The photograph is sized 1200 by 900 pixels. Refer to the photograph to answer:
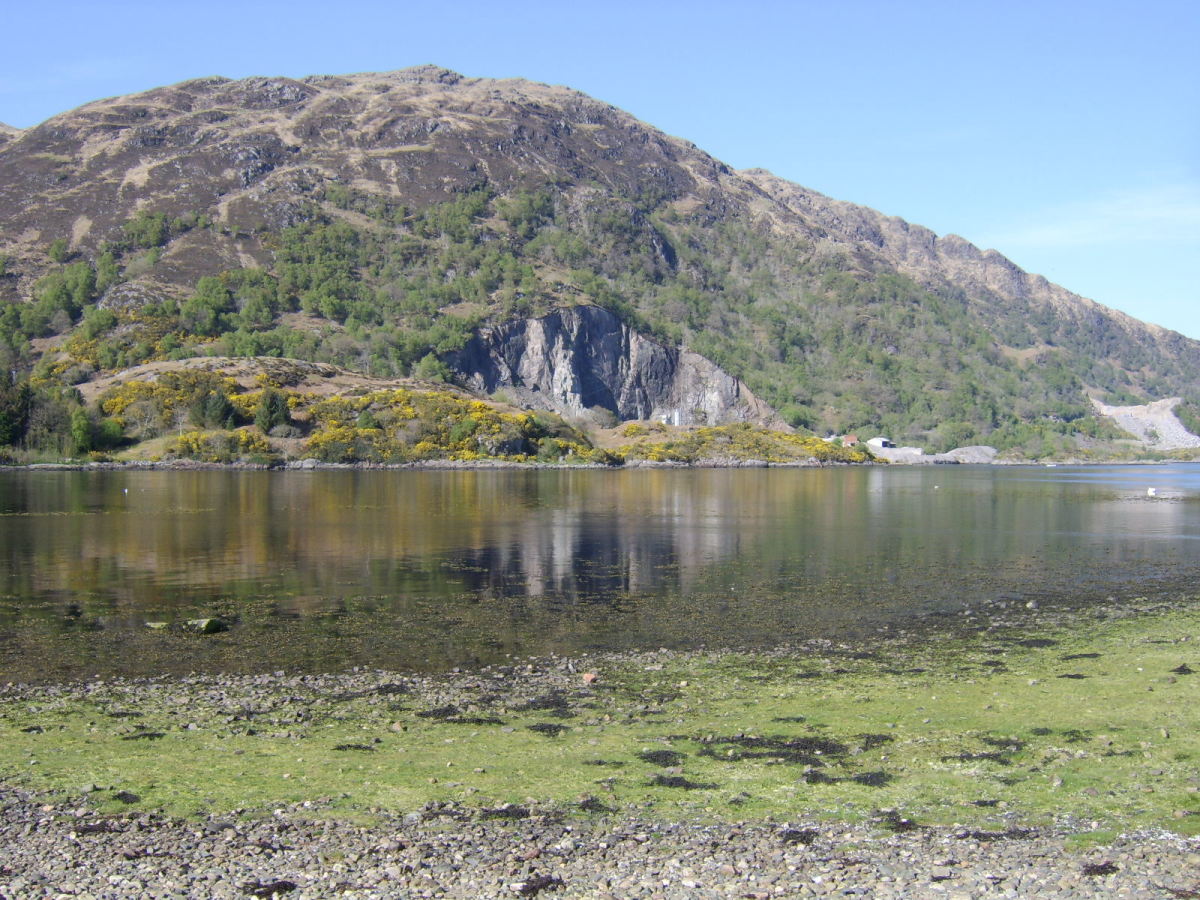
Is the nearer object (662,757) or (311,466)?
(662,757)

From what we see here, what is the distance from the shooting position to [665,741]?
1458 centimetres

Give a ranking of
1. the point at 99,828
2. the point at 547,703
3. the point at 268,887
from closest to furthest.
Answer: the point at 268,887
the point at 99,828
the point at 547,703

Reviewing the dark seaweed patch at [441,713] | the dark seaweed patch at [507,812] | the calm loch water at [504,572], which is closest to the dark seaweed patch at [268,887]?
the dark seaweed patch at [507,812]

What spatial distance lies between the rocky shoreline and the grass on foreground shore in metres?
0.46

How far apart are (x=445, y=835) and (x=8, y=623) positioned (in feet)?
60.0

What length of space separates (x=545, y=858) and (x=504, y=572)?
24.3 m

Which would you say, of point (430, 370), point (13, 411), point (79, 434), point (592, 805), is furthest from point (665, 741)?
point (430, 370)

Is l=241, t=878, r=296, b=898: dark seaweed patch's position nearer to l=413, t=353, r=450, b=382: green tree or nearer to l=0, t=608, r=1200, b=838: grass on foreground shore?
l=0, t=608, r=1200, b=838: grass on foreground shore

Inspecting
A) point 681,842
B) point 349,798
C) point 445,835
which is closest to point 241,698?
point 349,798

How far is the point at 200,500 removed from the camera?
234 ft

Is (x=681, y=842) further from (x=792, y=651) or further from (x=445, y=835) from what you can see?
(x=792, y=651)

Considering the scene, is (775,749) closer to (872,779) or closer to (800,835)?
(872,779)

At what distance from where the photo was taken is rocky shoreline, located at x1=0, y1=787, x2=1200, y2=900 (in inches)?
389

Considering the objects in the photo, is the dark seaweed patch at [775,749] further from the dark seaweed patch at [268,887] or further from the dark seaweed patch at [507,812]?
the dark seaweed patch at [268,887]
